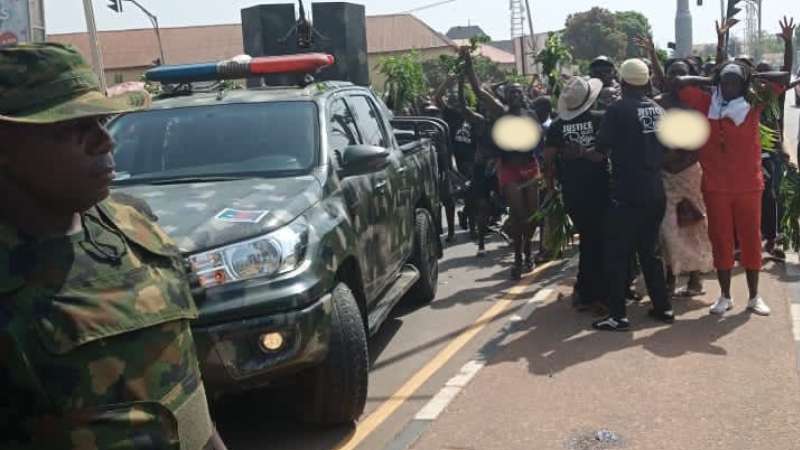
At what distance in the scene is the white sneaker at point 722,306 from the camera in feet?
20.9

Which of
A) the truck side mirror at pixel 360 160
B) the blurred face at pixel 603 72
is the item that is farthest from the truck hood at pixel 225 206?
the blurred face at pixel 603 72

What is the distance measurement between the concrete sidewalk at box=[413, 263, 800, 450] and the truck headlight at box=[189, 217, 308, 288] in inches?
44.7

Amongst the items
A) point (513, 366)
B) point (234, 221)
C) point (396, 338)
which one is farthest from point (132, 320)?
point (396, 338)

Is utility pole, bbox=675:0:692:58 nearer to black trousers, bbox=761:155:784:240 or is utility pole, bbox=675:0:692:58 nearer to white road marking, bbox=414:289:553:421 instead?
black trousers, bbox=761:155:784:240

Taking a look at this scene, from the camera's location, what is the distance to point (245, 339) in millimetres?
3775

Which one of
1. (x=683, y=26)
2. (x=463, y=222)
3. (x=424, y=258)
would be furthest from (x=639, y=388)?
(x=683, y=26)

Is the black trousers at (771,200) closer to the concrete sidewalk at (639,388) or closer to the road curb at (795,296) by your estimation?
the road curb at (795,296)

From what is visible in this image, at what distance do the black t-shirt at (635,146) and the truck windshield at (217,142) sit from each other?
6.94 feet

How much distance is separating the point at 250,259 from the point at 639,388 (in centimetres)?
236

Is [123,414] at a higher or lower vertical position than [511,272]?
higher

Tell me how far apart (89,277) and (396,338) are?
4834 mm

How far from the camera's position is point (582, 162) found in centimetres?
650

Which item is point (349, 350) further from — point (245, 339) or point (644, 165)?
point (644, 165)

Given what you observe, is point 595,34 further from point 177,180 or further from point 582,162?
point 177,180
